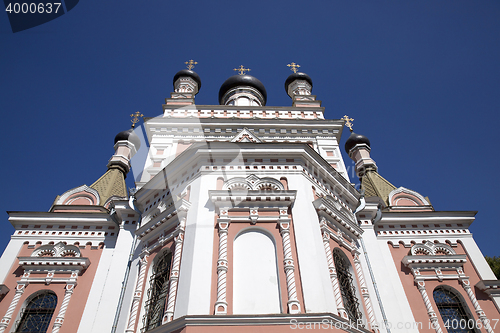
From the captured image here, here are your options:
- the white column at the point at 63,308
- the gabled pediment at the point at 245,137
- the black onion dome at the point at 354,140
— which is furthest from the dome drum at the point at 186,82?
the white column at the point at 63,308

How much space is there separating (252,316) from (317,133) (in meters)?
6.10

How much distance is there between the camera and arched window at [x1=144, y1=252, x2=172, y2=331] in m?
5.96

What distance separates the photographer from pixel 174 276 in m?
5.84

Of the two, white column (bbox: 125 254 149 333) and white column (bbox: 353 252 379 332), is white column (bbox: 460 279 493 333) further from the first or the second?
white column (bbox: 125 254 149 333)

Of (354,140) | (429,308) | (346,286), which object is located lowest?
(346,286)

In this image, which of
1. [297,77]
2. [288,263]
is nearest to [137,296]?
[288,263]

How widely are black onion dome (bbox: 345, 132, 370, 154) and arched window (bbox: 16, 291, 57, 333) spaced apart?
12458 mm

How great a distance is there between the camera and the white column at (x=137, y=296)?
6.01 metres

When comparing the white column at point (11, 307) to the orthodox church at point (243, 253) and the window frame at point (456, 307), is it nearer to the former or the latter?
the orthodox church at point (243, 253)

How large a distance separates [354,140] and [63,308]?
41.5 feet

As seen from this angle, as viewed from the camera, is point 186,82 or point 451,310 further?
point 186,82

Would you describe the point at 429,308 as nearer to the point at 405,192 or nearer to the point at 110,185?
the point at 405,192

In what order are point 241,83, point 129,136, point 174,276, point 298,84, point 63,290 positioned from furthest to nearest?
1. point 129,136
2. point 241,83
3. point 298,84
4. point 63,290
5. point 174,276

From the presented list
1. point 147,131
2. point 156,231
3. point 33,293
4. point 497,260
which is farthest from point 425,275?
point 497,260
